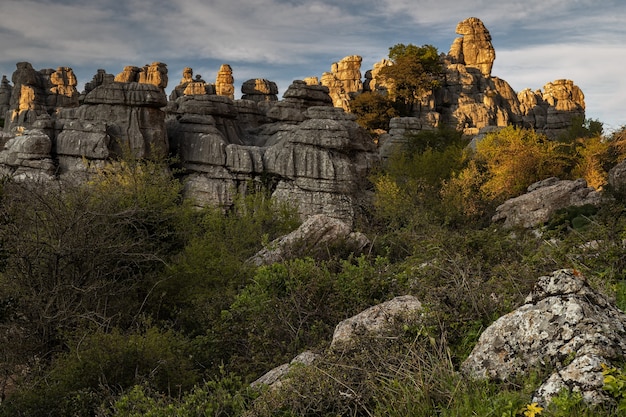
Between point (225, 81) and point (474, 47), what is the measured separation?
30308 millimetres

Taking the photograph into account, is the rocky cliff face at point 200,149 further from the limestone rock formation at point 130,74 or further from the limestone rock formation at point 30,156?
the limestone rock formation at point 130,74

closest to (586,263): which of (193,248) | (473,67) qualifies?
(193,248)

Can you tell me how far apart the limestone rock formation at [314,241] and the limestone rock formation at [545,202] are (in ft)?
24.0

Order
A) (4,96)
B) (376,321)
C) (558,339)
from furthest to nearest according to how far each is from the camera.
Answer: (4,96), (376,321), (558,339)

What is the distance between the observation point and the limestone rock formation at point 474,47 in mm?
60188

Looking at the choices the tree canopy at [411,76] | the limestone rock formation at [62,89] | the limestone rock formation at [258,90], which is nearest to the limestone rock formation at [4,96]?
the limestone rock formation at [62,89]

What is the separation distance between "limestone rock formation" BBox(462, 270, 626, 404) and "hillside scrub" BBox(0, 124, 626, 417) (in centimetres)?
12

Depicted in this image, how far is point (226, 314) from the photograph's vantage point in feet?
26.6

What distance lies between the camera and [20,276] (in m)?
8.64

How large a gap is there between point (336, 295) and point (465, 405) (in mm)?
4606

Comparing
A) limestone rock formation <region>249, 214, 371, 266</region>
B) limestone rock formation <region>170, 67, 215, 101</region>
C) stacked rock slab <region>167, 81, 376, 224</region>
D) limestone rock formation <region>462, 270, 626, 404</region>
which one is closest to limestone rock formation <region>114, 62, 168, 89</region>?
limestone rock formation <region>170, 67, 215, 101</region>

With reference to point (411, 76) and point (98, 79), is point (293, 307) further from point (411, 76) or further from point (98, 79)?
point (98, 79)

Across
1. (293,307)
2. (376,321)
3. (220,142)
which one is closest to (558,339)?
(376,321)

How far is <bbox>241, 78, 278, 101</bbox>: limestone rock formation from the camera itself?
49125 mm
